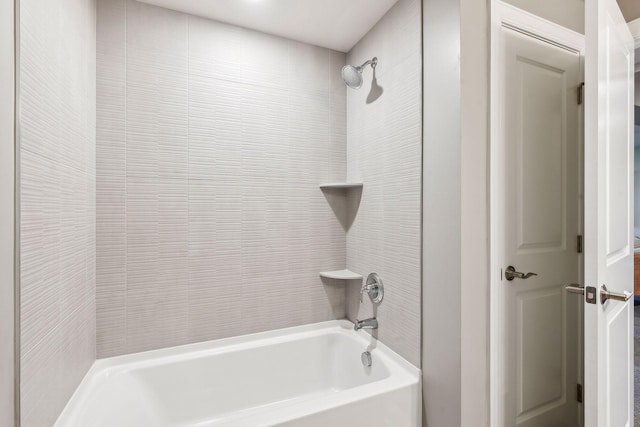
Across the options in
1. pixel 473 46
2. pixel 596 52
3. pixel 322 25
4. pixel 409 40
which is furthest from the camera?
pixel 322 25

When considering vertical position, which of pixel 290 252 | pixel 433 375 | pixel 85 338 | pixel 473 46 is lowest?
pixel 433 375

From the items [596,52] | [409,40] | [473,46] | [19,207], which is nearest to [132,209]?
[19,207]

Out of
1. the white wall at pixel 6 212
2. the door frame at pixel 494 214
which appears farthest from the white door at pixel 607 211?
the white wall at pixel 6 212

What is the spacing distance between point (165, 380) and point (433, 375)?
134cm

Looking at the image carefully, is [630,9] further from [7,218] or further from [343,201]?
[7,218]

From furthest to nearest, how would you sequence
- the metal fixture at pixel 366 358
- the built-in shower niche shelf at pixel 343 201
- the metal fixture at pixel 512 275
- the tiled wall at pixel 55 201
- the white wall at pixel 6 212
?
the built-in shower niche shelf at pixel 343 201
the metal fixture at pixel 366 358
the metal fixture at pixel 512 275
the tiled wall at pixel 55 201
the white wall at pixel 6 212

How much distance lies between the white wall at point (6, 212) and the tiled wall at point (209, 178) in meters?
0.79

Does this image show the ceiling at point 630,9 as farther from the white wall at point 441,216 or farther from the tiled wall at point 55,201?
the tiled wall at point 55,201

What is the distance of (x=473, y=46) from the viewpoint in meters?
1.28

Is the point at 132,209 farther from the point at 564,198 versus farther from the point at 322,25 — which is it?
the point at 564,198

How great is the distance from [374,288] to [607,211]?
3.53ft

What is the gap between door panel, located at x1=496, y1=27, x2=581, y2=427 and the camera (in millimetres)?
1459

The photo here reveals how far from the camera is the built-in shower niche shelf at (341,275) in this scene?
194 centimetres

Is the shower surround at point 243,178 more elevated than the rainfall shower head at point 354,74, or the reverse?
the rainfall shower head at point 354,74
